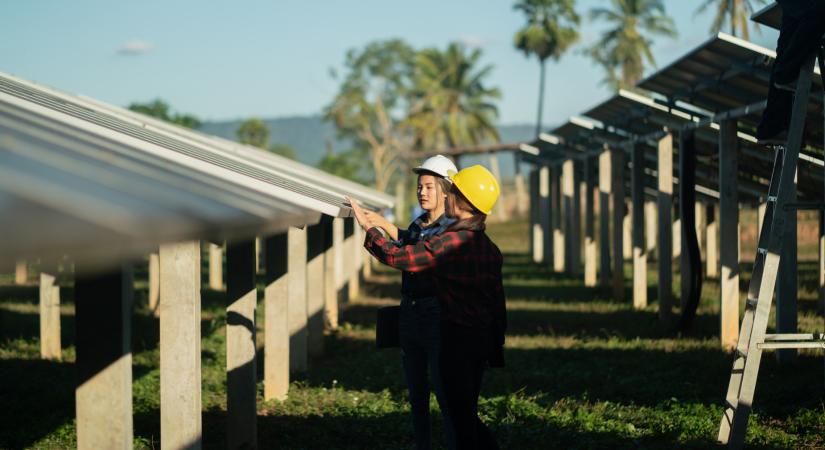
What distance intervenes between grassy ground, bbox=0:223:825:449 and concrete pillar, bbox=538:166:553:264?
12.1 meters

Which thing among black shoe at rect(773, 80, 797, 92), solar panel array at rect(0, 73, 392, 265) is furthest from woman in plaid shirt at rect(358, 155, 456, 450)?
black shoe at rect(773, 80, 797, 92)

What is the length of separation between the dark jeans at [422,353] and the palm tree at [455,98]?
191 ft

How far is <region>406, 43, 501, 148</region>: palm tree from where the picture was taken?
65062mm

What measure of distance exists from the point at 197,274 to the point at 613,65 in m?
61.3

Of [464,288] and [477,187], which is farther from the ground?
[477,187]

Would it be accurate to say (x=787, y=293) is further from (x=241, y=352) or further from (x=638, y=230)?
(x=638, y=230)

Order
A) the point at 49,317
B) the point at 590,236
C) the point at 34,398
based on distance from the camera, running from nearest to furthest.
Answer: the point at 34,398, the point at 49,317, the point at 590,236

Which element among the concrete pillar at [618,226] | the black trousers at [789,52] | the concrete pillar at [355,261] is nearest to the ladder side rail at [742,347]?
the black trousers at [789,52]

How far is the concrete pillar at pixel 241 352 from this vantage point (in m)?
6.90

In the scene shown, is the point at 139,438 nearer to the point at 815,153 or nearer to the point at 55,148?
the point at 55,148

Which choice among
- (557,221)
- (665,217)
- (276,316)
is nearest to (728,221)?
(665,217)

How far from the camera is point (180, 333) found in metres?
5.31

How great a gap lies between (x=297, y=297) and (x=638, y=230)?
678cm

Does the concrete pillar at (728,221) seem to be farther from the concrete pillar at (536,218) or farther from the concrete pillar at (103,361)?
the concrete pillar at (536,218)
